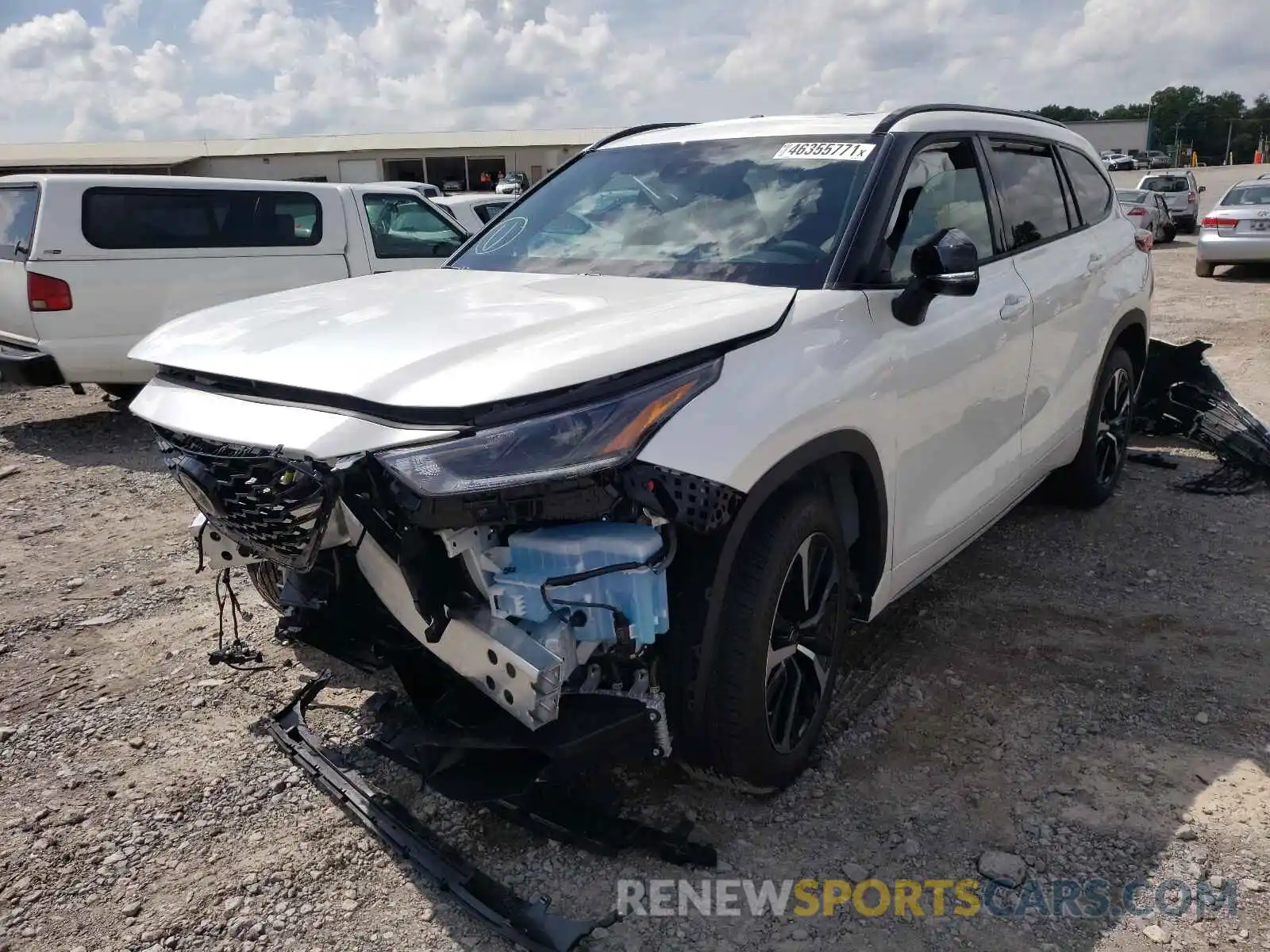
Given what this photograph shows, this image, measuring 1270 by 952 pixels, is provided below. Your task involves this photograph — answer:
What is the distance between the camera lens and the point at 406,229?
9680 mm

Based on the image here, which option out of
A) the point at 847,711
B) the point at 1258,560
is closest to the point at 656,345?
the point at 847,711

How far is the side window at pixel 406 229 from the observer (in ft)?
31.2

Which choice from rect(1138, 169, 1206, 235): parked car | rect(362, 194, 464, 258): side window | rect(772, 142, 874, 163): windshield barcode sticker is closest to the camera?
rect(772, 142, 874, 163): windshield barcode sticker

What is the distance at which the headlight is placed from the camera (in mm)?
2162

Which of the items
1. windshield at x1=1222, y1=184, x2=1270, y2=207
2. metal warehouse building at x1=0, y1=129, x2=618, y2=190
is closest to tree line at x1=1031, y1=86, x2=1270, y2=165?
metal warehouse building at x1=0, y1=129, x2=618, y2=190

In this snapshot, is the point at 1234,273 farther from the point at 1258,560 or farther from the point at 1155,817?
the point at 1155,817

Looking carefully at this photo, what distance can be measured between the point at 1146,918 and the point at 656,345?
1870 millimetres

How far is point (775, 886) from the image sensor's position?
2.63 metres

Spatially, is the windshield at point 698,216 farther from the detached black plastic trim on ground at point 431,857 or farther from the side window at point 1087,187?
the side window at point 1087,187

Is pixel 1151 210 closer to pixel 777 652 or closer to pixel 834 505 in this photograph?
pixel 834 505

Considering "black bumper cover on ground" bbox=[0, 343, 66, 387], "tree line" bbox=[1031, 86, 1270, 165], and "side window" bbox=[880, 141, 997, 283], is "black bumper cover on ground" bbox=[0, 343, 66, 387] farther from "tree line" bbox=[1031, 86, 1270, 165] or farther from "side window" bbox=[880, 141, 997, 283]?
"tree line" bbox=[1031, 86, 1270, 165]

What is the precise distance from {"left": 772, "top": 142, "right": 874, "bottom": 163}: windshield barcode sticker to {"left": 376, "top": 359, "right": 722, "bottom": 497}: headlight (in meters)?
1.53

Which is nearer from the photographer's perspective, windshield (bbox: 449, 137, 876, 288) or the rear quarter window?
windshield (bbox: 449, 137, 876, 288)

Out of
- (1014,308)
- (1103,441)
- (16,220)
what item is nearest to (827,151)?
(1014,308)
